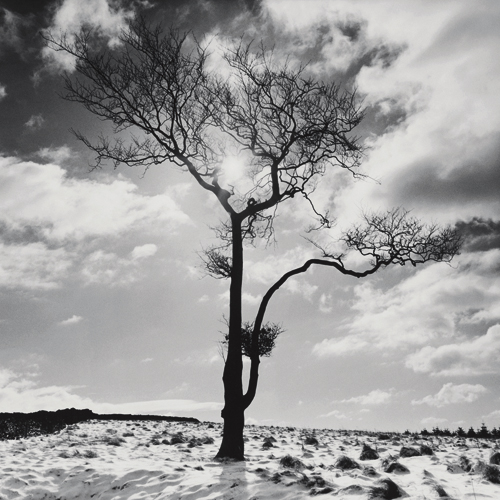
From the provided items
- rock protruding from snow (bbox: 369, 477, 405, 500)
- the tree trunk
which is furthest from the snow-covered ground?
the tree trunk

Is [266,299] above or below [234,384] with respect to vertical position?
above

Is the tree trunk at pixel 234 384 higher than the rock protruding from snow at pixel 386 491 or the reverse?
higher

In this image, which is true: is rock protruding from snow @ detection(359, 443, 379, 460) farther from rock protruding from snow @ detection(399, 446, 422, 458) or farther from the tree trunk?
the tree trunk

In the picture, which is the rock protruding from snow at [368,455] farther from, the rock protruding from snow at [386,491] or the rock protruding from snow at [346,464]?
the rock protruding from snow at [386,491]

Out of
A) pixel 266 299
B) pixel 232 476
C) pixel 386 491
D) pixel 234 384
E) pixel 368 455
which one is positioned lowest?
pixel 386 491

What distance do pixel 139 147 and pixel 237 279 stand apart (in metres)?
4.67

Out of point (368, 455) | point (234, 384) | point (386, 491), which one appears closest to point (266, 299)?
point (234, 384)

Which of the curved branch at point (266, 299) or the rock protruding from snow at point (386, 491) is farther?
the curved branch at point (266, 299)

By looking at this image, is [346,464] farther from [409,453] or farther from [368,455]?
[409,453]

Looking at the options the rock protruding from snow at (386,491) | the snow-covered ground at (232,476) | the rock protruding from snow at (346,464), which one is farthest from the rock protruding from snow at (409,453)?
the rock protruding from snow at (386,491)

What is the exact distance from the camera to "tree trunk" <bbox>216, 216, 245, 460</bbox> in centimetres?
814

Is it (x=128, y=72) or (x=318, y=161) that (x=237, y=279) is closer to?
(x=318, y=161)

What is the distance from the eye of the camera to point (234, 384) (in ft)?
28.4

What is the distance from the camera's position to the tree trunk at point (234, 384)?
8141mm
